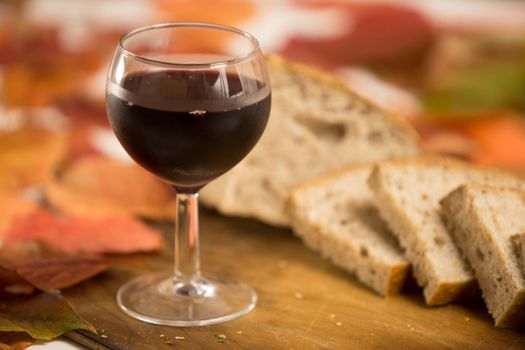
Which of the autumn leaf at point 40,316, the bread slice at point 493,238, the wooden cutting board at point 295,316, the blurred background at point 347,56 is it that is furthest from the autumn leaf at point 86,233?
the bread slice at point 493,238

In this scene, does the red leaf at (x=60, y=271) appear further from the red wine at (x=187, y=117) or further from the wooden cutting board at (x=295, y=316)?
the red wine at (x=187, y=117)

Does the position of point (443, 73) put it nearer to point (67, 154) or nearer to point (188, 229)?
point (67, 154)

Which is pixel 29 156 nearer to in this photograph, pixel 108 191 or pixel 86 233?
pixel 108 191

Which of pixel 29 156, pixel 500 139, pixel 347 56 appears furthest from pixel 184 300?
pixel 347 56

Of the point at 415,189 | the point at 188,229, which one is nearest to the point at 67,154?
the point at 188,229

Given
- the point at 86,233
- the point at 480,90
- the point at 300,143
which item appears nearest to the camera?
the point at 86,233

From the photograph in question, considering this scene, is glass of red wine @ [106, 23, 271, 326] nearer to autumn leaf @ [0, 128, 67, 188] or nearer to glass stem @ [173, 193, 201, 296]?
glass stem @ [173, 193, 201, 296]

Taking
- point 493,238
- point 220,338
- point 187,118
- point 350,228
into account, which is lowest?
point 220,338
